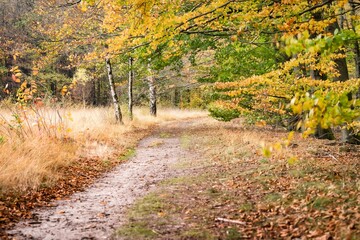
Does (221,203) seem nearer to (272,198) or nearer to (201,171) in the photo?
(272,198)

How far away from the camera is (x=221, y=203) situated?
15.9ft

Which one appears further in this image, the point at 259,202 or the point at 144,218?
the point at 259,202

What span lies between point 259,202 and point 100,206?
2.48 meters

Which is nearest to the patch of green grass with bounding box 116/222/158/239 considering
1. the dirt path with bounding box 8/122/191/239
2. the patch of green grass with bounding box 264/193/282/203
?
the dirt path with bounding box 8/122/191/239

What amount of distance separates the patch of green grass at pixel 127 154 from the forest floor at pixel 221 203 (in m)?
1.47

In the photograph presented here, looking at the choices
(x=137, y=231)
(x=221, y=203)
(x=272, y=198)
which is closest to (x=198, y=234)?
(x=137, y=231)

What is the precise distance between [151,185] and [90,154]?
3239 millimetres

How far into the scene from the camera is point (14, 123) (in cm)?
830

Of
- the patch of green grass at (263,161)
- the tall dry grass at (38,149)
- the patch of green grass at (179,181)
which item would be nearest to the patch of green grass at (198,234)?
the patch of green grass at (179,181)

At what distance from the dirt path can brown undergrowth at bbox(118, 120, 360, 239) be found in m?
0.33

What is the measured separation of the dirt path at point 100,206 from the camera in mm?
3922

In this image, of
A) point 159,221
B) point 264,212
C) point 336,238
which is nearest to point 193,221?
point 159,221

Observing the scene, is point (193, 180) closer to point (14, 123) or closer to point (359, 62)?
point (14, 123)

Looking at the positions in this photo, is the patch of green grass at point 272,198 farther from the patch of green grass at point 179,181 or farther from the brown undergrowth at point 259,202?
the patch of green grass at point 179,181
